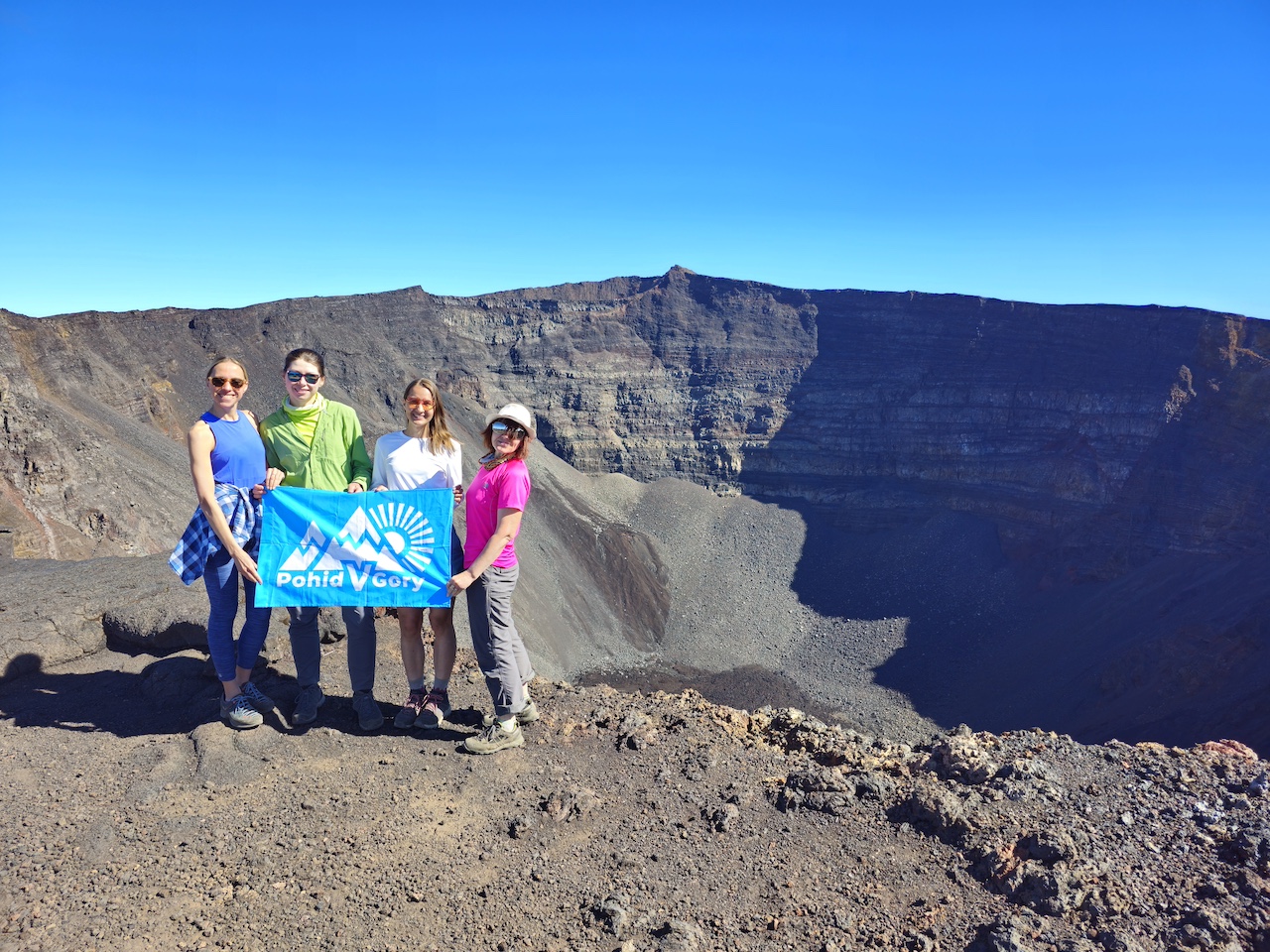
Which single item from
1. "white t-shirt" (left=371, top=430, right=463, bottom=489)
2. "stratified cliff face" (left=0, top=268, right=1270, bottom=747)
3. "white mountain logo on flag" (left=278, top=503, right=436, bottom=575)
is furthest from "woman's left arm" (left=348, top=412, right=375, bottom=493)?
"stratified cliff face" (left=0, top=268, right=1270, bottom=747)

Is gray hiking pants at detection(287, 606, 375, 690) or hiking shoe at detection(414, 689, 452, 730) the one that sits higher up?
gray hiking pants at detection(287, 606, 375, 690)

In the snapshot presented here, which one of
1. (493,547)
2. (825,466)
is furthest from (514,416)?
(825,466)

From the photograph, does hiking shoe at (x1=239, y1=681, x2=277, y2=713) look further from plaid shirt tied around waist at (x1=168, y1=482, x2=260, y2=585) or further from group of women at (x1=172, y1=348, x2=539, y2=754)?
plaid shirt tied around waist at (x1=168, y1=482, x2=260, y2=585)

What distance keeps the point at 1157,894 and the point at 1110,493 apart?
105 ft

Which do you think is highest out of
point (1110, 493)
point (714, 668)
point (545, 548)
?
point (1110, 493)

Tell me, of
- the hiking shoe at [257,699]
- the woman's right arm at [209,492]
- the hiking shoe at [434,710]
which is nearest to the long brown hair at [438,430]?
the woman's right arm at [209,492]

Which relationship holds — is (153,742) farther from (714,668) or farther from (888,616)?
(888,616)

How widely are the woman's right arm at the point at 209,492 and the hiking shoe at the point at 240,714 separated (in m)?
0.92

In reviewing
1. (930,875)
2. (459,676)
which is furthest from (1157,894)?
(459,676)

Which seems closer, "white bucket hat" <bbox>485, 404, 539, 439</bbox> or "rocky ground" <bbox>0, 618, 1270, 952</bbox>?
"rocky ground" <bbox>0, 618, 1270, 952</bbox>

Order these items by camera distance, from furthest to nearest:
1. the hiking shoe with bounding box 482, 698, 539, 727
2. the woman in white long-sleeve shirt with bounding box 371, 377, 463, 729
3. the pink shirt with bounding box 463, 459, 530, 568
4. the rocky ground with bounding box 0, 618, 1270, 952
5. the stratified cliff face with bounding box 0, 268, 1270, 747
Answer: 1. the stratified cliff face with bounding box 0, 268, 1270, 747
2. the hiking shoe with bounding box 482, 698, 539, 727
3. the woman in white long-sleeve shirt with bounding box 371, 377, 463, 729
4. the pink shirt with bounding box 463, 459, 530, 568
5. the rocky ground with bounding box 0, 618, 1270, 952

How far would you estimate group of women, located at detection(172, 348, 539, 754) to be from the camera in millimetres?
5074

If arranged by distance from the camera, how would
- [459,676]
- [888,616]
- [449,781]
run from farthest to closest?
[888,616]
[459,676]
[449,781]

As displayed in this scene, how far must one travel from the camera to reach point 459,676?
6.96 meters
